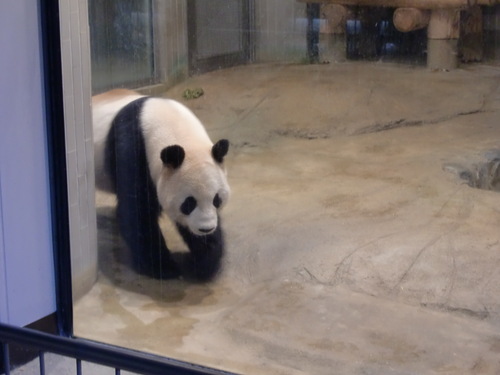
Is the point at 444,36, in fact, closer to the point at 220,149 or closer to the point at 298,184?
the point at 298,184

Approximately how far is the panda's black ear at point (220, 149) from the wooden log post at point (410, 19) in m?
0.85

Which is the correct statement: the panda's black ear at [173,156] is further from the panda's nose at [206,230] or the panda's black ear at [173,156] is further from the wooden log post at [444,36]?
the wooden log post at [444,36]

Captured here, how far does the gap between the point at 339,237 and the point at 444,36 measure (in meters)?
0.92

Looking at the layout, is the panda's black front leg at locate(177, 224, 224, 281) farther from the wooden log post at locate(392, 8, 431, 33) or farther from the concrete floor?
the wooden log post at locate(392, 8, 431, 33)

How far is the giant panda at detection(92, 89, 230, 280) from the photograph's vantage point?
299 centimetres

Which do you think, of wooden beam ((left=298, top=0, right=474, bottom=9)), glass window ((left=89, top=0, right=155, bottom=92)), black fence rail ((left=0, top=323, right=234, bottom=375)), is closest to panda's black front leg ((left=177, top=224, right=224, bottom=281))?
glass window ((left=89, top=0, right=155, bottom=92))

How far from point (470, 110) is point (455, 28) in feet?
1.69

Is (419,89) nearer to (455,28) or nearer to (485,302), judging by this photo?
(455,28)

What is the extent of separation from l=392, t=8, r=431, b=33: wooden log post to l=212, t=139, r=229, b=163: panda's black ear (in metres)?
0.85

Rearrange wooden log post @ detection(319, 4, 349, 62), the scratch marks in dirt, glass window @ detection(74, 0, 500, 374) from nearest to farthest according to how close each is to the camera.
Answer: glass window @ detection(74, 0, 500, 374) < wooden log post @ detection(319, 4, 349, 62) < the scratch marks in dirt

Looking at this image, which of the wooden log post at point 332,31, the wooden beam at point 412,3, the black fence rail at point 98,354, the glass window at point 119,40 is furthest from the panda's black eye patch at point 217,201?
the black fence rail at point 98,354

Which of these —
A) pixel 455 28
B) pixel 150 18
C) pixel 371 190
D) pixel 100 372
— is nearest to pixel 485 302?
pixel 371 190

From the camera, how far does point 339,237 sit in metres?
3.03

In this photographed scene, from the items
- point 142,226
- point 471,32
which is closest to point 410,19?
point 471,32
